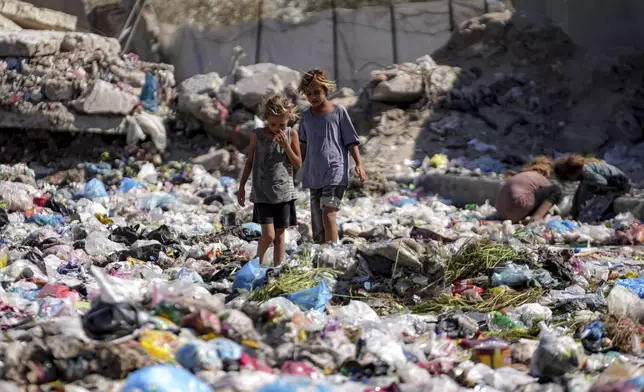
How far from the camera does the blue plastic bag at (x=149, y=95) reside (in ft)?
44.1

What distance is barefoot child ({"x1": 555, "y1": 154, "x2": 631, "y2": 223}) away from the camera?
7953mm

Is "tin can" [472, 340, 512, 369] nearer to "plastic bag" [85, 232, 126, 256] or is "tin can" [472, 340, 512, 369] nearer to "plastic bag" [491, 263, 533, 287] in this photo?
"plastic bag" [491, 263, 533, 287]

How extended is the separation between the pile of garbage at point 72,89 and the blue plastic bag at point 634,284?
922 cm

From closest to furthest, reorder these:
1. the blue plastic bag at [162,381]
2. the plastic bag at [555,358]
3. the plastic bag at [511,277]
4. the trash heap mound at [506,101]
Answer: the blue plastic bag at [162,381] → the plastic bag at [555,358] → the plastic bag at [511,277] → the trash heap mound at [506,101]

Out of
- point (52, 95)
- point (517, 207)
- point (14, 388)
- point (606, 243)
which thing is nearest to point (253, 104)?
point (52, 95)

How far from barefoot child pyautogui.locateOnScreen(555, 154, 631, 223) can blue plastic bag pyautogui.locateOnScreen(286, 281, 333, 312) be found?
14.2 ft

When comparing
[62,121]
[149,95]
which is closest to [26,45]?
[62,121]

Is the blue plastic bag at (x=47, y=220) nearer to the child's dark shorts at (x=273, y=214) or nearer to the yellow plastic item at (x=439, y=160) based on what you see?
the child's dark shorts at (x=273, y=214)

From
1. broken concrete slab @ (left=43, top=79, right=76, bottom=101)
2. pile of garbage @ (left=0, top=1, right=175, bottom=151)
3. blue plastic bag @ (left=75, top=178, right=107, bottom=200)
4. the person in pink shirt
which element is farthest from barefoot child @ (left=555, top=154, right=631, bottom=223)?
broken concrete slab @ (left=43, top=79, right=76, bottom=101)

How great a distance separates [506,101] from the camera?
1310 centimetres

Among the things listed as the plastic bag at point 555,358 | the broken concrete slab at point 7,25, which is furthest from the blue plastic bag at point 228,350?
the broken concrete slab at point 7,25

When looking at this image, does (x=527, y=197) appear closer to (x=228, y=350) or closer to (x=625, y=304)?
(x=625, y=304)

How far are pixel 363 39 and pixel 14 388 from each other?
14.5m

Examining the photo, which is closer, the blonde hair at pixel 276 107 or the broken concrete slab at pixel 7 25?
the blonde hair at pixel 276 107
